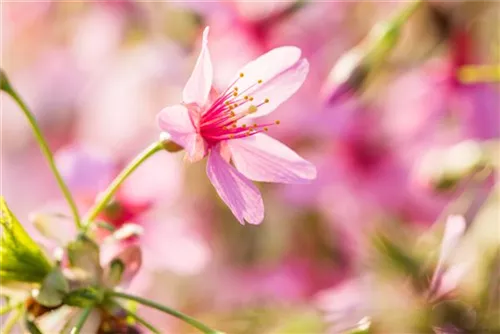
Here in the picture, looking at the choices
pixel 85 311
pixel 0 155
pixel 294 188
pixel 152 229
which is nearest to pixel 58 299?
pixel 85 311

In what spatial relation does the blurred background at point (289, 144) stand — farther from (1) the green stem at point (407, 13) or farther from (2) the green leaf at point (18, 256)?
(2) the green leaf at point (18, 256)

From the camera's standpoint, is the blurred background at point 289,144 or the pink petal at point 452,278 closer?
the pink petal at point 452,278

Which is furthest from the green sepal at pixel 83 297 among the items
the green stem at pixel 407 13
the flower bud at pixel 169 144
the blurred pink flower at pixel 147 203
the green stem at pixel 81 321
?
the green stem at pixel 407 13

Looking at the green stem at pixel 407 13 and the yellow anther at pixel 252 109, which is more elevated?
the green stem at pixel 407 13

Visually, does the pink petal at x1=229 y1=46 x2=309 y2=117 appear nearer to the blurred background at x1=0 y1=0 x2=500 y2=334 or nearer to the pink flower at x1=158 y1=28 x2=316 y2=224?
the pink flower at x1=158 y1=28 x2=316 y2=224

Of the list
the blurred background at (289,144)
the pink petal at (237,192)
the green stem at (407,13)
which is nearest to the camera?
the pink petal at (237,192)

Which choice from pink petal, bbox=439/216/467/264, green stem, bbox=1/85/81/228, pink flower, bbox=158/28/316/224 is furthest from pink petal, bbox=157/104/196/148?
pink petal, bbox=439/216/467/264

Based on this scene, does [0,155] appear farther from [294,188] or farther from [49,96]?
[294,188]
